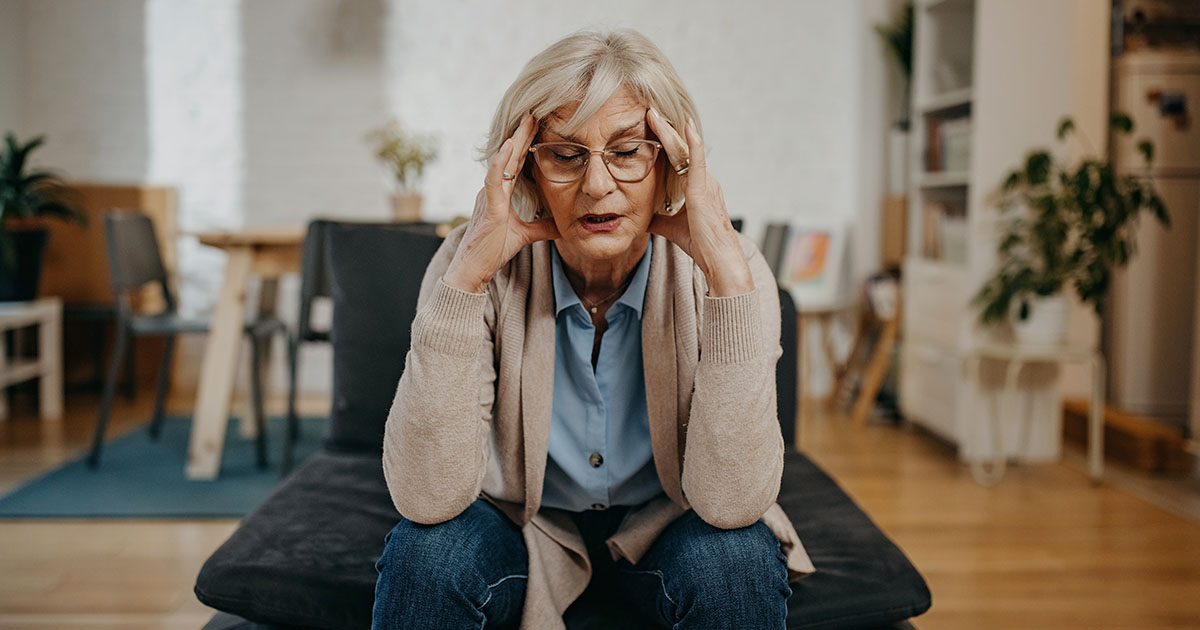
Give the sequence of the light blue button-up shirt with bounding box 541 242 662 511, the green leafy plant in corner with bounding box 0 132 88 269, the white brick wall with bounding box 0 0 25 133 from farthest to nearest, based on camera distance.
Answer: the white brick wall with bounding box 0 0 25 133 < the green leafy plant in corner with bounding box 0 132 88 269 < the light blue button-up shirt with bounding box 541 242 662 511

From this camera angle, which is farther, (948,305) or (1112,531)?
(948,305)

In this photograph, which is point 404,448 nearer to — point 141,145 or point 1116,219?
point 1116,219

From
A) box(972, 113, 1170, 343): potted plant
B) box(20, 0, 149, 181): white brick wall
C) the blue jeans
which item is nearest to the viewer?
the blue jeans

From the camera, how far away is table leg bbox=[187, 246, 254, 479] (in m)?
3.34

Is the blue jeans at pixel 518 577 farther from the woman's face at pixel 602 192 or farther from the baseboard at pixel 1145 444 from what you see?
the baseboard at pixel 1145 444

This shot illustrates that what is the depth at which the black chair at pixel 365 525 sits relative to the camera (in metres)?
1.41

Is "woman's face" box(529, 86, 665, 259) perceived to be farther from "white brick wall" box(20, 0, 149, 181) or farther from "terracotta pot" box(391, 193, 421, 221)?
"white brick wall" box(20, 0, 149, 181)

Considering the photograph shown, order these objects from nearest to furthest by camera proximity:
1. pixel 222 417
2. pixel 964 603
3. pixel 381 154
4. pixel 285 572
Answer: pixel 285 572 < pixel 964 603 < pixel 222 417 < pixel 381 154

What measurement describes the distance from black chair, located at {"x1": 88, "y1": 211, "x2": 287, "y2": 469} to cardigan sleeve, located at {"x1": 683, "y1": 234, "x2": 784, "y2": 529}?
8.53 ft

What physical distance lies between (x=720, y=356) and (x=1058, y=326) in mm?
2591

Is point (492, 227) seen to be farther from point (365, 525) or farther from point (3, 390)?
point (3, 390)

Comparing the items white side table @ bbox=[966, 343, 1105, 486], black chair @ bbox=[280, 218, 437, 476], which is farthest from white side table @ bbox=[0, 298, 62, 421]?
white side table @ bbox=[966, 343, 1105, 486]

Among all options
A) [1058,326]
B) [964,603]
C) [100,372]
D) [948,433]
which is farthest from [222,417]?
[1058,326]

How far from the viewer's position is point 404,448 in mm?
1315
